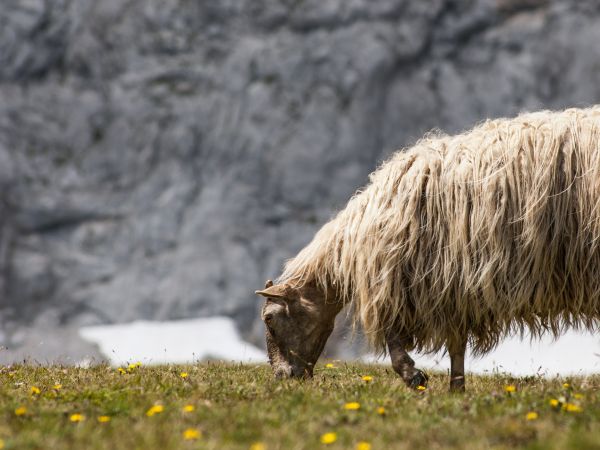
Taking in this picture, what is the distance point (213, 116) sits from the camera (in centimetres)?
5353

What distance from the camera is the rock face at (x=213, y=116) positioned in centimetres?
4816

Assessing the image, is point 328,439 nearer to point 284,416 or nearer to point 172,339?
point 284,416

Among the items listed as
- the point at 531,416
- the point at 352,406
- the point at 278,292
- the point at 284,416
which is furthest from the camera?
the point at 278,292

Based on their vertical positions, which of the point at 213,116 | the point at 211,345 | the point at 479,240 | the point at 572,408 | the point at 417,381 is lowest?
the point at 211,345

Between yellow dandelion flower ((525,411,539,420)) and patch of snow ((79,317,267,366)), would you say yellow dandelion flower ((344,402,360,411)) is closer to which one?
yellow dandelion flower ((525,411,539,420))

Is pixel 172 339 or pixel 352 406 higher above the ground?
pixel 352 406

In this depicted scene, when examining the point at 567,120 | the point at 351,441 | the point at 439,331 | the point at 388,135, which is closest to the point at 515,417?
the point at 351,441

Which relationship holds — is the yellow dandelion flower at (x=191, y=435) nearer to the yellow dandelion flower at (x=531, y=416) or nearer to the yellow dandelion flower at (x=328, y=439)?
the yellow dandelion flower at (x=328, y=439)

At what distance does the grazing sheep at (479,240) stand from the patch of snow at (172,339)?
3081 cm

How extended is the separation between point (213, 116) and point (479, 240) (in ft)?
158

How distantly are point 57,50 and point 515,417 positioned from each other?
5560 centimetres

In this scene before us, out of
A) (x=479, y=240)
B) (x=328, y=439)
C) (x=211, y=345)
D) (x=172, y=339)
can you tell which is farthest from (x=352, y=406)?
(x=172, y=339)

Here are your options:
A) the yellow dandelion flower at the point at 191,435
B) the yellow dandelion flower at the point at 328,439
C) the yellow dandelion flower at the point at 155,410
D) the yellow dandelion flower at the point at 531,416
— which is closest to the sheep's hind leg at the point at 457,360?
the yellow dandelion flower at the point at 531,416

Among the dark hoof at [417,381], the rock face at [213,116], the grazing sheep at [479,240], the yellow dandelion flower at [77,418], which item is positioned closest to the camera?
the yellow dandelion flower at [77,418]
